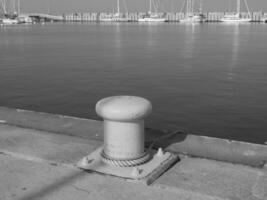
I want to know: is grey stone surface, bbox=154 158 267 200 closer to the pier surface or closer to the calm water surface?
the pier surface

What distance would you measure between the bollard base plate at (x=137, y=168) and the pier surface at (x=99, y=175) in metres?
0.07

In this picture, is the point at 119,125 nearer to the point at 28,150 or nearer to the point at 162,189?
the point at 162,189

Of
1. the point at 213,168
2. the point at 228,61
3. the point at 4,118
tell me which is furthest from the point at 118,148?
the point at 228,61

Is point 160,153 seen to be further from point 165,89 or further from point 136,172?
point 165,89

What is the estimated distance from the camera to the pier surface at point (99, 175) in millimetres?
3881

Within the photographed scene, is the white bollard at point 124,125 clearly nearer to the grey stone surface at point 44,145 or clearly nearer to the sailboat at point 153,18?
the grey stone surface at point 44,145

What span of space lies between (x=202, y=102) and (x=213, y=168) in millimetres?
9635

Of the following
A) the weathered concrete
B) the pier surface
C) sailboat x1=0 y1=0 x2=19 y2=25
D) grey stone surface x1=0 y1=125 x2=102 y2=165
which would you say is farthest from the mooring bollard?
sailboat x1=0 y1=0 x2=19 y2=25

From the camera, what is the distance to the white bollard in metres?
4.34

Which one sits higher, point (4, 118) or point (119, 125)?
point (119, 125)

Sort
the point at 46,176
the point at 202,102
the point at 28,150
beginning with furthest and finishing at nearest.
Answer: the point at 202,102 < the point at 28,150 < the point at 46,176

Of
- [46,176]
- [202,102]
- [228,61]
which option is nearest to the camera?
[46,176]

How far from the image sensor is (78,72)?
21.5 metres

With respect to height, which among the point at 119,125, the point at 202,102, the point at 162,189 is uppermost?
the point at 119,125
